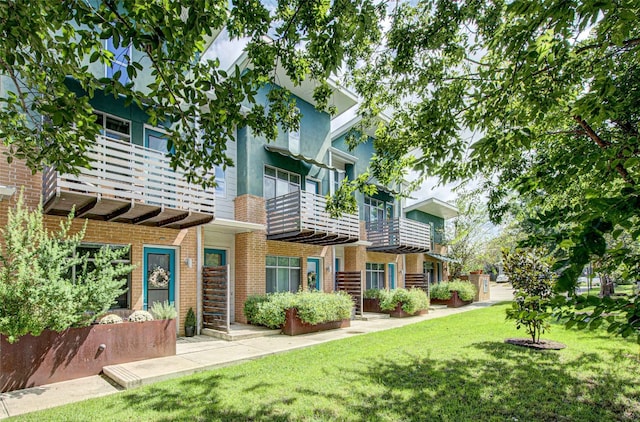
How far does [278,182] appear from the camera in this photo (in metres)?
15.0

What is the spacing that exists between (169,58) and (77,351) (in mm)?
6242

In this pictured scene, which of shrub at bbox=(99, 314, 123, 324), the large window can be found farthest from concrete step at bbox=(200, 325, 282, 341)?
the large window

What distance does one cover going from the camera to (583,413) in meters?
4.99

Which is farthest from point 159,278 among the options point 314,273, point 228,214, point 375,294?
point 375,294

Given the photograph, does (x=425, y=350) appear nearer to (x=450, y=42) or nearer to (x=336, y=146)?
(x=450, y=42)

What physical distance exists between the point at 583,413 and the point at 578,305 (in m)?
4.42

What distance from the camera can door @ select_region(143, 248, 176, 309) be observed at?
420 inches

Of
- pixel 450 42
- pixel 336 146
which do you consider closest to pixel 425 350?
pixel 450 42

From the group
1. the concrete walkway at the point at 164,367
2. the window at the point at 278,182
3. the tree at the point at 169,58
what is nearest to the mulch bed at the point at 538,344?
the concrete walkway at the point at 164,367

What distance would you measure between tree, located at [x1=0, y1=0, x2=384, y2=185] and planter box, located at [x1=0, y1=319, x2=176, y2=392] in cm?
352

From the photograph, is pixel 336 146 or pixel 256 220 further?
→ pixel 336 146

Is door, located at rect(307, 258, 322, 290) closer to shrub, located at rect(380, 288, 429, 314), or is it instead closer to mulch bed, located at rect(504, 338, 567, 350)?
shrub, located at rect(380, 288, 429, 314)

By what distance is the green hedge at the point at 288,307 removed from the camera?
11.9 metres

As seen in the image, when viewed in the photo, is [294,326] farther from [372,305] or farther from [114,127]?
[114,127]
